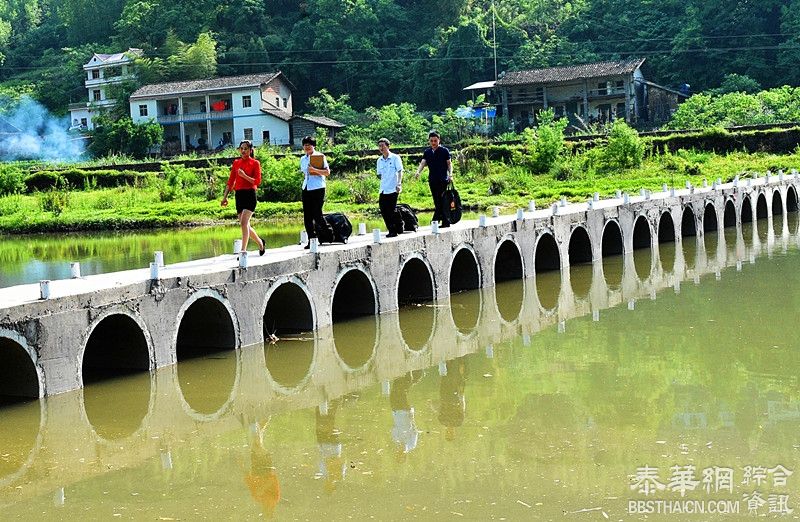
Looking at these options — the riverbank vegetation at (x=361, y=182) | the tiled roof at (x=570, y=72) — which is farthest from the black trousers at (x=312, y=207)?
the tiled roof at (x=570, y=72)

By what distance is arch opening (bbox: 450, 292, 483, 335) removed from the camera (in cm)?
1983

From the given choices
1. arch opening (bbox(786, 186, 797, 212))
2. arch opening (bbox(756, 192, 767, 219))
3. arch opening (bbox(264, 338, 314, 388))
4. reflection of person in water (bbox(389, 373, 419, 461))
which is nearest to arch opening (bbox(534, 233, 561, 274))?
arch opening (bbox(264, 338, 314, 388))

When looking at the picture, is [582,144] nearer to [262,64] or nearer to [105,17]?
[262,64]

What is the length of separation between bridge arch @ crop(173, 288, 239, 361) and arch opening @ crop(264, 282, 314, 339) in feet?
3.84

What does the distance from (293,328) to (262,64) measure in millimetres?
69183

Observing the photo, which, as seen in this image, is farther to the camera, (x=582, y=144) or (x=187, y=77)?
(x=187, y=77)

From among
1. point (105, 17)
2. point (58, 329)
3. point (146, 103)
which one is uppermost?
point (105, 17)

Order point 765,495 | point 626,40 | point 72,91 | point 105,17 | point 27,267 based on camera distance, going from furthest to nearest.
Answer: point 105,17 < point 72,91 < point 626,40 < point 27,267 < point 765,495

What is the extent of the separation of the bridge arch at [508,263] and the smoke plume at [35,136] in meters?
54.8

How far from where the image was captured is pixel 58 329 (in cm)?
1367

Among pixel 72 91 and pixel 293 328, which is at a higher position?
pixel 72 91

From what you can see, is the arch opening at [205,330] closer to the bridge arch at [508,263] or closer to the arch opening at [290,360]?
the arch opening at [290,360]

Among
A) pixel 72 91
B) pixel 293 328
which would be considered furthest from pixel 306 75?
pixel 293 328

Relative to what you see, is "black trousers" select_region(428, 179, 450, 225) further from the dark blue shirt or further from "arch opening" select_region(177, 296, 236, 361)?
"arch opening" select_region(177, 296, 236, 361)
